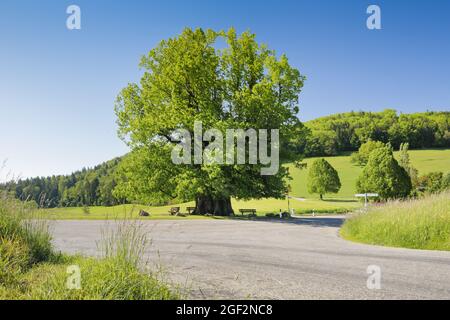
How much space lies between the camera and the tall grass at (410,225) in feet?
44.7

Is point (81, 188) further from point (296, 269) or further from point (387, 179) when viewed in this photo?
point (296, 269)

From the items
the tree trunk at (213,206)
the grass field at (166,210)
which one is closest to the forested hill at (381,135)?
the grass field at (166,210)

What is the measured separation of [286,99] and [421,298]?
2583cm

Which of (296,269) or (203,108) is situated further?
(203,108)

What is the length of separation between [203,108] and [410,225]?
19707 mm

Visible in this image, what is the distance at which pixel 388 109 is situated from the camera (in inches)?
6117

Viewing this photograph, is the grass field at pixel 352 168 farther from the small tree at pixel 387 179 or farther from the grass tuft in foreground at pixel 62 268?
the grass tuft in foreground at pixel 62 268

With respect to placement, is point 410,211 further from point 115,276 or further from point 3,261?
point 3,261

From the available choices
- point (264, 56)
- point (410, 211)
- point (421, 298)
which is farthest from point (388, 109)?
point (421, 298)

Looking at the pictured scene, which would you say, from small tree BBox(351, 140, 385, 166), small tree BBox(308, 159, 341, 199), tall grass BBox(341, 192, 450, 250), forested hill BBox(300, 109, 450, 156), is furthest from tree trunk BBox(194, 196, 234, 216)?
forested hill BBox(300, 109, 450, 156)

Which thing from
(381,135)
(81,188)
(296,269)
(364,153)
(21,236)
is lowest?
(81,188)

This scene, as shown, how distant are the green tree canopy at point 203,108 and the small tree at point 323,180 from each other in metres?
46.2

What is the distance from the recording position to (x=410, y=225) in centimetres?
1449

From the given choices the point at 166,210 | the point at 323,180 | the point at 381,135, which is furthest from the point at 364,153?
the point at 166,210
